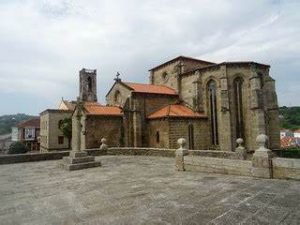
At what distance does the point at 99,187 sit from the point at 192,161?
4.21 metres

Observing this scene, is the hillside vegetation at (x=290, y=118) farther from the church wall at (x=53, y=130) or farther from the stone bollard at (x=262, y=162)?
the stone bollard at (x=262, y=162)

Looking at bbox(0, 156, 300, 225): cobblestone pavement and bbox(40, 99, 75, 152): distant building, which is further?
bbox(40, 99, 75, 152): distant building

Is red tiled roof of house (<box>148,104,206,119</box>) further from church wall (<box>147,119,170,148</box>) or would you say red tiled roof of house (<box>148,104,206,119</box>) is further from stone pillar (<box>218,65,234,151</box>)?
stone pillar (<box>218,65,234,151</box>)

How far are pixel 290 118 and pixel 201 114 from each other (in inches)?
3927

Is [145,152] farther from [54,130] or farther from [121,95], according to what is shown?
[54,130]

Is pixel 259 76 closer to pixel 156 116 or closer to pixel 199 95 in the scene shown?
pixel 199 95

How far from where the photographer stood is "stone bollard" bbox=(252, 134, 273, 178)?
834cm

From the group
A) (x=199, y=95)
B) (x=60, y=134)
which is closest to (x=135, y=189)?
(x=199, y=95)

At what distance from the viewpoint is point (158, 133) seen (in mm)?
23219

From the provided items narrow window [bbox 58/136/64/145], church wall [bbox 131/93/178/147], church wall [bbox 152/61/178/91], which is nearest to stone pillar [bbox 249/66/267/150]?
church wall [bbox 152/61/178/91]

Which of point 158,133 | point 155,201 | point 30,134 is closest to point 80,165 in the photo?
point 155,201

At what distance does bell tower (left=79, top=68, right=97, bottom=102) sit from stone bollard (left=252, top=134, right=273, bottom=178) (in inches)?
1500

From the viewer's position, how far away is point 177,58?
95.0 ft

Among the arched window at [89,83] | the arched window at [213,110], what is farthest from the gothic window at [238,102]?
the arched window at [89,83]
